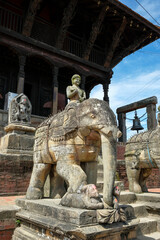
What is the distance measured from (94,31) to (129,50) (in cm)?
317

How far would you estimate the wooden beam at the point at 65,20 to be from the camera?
11781mm

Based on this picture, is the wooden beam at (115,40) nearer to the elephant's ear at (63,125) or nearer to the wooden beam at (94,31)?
the wooden beam at (94,31)

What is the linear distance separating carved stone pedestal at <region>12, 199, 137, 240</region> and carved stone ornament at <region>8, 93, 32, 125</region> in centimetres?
436

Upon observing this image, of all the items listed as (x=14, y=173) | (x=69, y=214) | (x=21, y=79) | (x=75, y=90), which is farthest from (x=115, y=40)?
(x=69, y=214)

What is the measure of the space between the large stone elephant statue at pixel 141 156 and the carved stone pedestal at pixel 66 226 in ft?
6.34

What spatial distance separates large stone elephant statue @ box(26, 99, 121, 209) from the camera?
2.45 meters

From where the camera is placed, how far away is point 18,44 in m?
11.2

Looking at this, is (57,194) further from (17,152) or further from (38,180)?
(17,152)

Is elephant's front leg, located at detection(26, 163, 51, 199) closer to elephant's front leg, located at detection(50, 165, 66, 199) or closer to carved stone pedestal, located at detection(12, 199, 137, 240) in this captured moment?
elephant's front leg, located at detection(50, 165, 66, 199)

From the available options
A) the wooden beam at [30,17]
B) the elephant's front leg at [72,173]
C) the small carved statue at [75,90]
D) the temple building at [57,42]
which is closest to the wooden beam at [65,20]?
the temple building at [57,42]

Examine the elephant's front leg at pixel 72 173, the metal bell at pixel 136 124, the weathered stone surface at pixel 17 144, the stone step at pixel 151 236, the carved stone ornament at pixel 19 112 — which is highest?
the metal bell at pixel 136 124

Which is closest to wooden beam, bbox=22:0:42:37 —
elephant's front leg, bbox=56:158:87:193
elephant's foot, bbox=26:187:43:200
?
elephant's foot, bbox=26:187:43:200

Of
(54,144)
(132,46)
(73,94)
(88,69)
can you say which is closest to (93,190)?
(54,144)

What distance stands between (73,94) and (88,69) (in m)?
8.64
